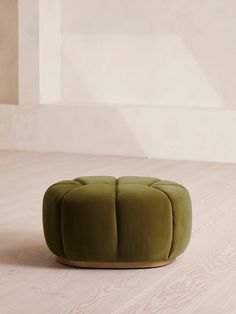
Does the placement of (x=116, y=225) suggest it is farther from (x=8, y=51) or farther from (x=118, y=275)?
(x=8, y=51)

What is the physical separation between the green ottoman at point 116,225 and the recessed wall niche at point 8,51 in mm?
4844

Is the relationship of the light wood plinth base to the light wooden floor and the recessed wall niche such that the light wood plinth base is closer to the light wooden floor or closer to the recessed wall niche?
the light wooden floor

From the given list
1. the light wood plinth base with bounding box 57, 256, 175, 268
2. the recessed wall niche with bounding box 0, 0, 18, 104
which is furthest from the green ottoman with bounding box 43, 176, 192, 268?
the recessed wall niche with bounding box 0, 0, 18, 104

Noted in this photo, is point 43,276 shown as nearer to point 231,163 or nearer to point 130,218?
point 130,218

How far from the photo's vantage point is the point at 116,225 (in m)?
3.48

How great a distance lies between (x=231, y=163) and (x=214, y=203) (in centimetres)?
199

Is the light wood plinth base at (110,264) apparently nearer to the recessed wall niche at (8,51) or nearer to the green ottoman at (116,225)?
the green ottoman at (116,225)

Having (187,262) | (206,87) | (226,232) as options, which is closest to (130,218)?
(187,262)

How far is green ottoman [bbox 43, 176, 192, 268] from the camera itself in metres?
3.49

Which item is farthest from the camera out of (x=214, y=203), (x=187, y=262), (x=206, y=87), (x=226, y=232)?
(x=206, y=87)

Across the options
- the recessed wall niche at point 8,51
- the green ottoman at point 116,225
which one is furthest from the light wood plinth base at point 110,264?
the recessed wall niche at point 8,51

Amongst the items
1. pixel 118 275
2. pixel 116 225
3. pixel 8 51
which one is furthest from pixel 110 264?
pixel 8 51

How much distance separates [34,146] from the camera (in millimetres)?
7828

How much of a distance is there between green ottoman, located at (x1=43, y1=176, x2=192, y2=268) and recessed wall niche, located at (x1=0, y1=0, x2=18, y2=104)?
4844 millimetres
